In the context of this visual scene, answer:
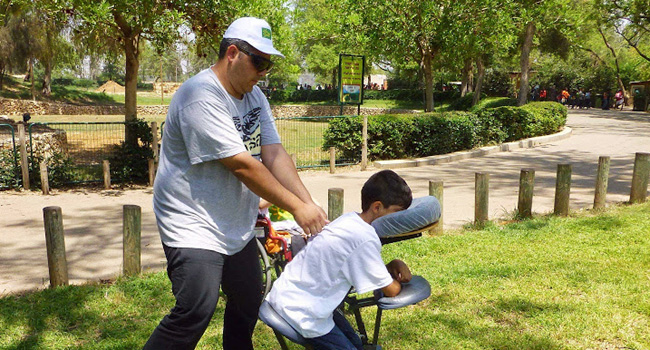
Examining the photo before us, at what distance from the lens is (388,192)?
7.92 feet

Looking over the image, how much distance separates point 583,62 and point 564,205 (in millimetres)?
51723

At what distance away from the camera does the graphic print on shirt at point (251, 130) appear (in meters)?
2.62

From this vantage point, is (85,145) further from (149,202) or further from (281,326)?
(281,326)

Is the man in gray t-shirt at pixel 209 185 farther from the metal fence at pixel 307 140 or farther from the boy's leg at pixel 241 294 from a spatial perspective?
the metal fence at pixel 307 140

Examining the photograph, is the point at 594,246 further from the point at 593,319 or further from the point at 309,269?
the point at 309,269

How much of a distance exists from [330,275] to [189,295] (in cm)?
60

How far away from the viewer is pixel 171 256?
7.98 ft

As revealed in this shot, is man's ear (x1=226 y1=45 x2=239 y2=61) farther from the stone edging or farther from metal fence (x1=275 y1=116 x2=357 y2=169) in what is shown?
the stone edging

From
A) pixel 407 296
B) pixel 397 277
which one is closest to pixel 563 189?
pixel 397 277

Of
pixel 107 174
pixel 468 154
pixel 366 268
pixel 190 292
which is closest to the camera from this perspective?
pixel 366 268

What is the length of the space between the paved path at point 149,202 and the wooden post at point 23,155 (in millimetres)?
320

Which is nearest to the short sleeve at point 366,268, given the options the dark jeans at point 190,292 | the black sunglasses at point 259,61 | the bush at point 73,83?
the dark jeans at point 190,292

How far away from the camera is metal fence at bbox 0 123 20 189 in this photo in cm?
1062

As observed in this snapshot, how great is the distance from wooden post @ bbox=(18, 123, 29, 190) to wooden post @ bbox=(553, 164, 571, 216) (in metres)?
9.03
